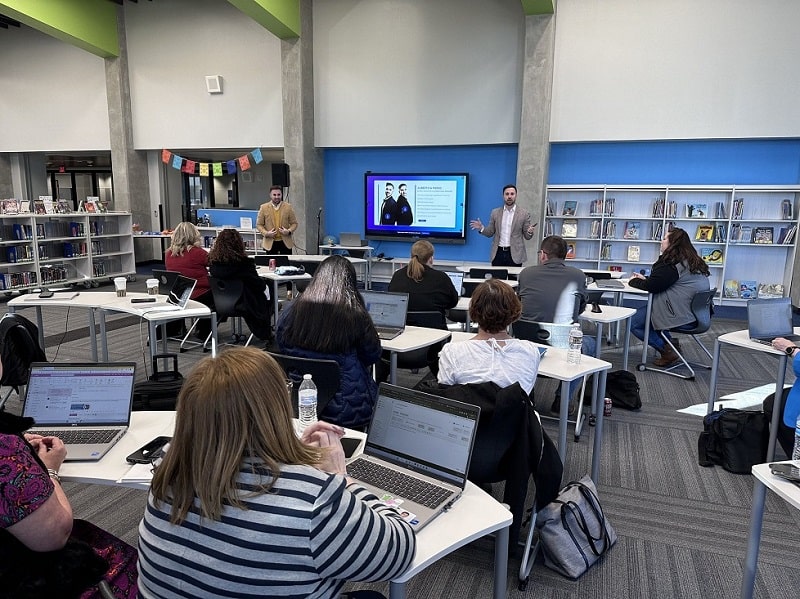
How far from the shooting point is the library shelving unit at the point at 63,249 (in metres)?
8.38

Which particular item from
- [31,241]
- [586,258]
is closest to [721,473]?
[586,258]

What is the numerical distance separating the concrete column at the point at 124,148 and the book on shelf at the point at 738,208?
9829 millimetres

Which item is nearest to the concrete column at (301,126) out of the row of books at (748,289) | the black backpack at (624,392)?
the black backpack at (624,392)

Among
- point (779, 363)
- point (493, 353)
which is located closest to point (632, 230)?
point (779, 363)

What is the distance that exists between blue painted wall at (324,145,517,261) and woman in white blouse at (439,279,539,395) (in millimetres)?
6182

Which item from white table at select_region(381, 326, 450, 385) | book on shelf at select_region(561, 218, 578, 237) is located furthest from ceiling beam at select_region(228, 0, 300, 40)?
white table at select_region(381, 326, 450, 385)

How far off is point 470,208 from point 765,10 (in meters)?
4.41

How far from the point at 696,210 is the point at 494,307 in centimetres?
621

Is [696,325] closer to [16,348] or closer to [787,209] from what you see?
[787,209]

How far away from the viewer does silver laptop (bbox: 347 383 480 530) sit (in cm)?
162

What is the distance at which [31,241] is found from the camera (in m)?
8.52

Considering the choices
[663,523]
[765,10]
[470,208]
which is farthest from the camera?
[470,208]

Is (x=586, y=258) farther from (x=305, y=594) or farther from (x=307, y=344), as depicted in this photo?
(x=305, y=594)

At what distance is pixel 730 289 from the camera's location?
752 centimetres
